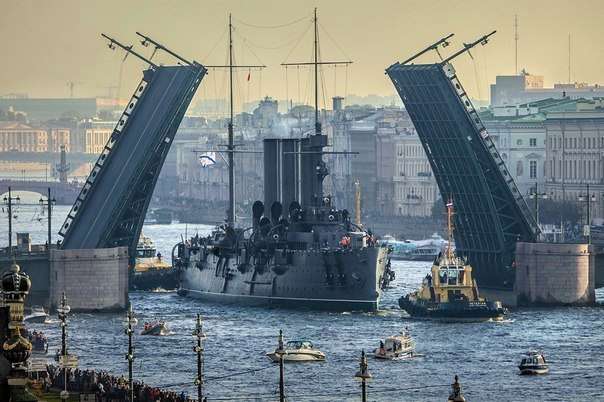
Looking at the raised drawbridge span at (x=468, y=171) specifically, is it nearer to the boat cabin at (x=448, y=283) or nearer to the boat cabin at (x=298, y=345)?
the boat cabin at (x=448, y=283)

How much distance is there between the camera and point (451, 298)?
167ft

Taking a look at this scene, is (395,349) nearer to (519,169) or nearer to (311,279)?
(311,279)

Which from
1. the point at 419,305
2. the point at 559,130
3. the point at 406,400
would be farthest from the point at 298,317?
the point at 559,130

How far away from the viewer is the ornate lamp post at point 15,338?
54.0 feet

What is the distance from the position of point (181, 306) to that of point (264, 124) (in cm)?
7831

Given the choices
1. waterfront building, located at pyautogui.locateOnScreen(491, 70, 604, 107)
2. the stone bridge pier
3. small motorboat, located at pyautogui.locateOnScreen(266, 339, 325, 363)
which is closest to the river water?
small motorboat, located at pyautogui.locateOnScreen(266, 339, 325, 363)

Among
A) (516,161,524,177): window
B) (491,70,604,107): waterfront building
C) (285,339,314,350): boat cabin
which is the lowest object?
(285,339,314,350): boat cabin

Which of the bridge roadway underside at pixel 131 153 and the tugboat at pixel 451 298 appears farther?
the bridge roadway underside at pixel 131 153

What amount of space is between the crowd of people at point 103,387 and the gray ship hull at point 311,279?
18.7m

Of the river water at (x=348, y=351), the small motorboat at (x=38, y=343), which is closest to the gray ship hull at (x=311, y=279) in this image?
the river water at (x=348, y=351)

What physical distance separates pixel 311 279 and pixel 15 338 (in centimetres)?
3989

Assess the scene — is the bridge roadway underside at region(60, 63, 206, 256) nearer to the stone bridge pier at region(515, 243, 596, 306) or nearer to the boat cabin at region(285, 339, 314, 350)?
the stone bridge pier at region(515, 243, 596, 306)

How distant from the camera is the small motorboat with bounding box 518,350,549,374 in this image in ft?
134

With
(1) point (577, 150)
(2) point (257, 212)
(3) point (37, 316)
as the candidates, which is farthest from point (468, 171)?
(1) point (577, 150)
